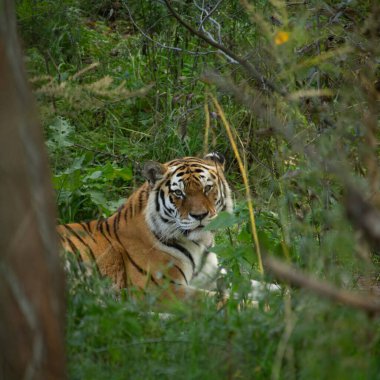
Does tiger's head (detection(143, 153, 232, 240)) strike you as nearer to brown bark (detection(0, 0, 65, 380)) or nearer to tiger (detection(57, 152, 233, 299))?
tiger (detection(57, 152, 233, 299))

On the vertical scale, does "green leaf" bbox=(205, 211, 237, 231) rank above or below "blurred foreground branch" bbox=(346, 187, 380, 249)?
below

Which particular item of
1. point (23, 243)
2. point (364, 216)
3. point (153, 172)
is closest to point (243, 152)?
point (153, 172)

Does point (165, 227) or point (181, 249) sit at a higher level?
point (165, 227)

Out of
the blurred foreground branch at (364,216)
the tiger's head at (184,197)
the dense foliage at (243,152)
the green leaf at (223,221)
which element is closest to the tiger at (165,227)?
the tiger's head at (184,197)

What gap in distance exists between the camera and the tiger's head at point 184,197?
233 inches

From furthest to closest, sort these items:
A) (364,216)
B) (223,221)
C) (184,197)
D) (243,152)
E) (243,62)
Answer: (184,197) < (243,152) < (223,221) < (243,62) < (364,216)

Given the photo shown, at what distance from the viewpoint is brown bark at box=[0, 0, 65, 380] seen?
2234mm

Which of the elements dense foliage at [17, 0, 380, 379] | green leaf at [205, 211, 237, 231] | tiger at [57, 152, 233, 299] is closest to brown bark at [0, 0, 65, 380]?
dense foliage at [17, 0, 380, 379]

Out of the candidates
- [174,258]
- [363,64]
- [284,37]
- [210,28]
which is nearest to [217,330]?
[284,37]

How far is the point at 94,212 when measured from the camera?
7.04 metres

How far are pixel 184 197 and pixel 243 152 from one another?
57 centimetres

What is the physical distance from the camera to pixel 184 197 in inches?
236

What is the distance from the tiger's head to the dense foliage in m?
0.20

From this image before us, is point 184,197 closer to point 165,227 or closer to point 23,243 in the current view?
point 165,227
